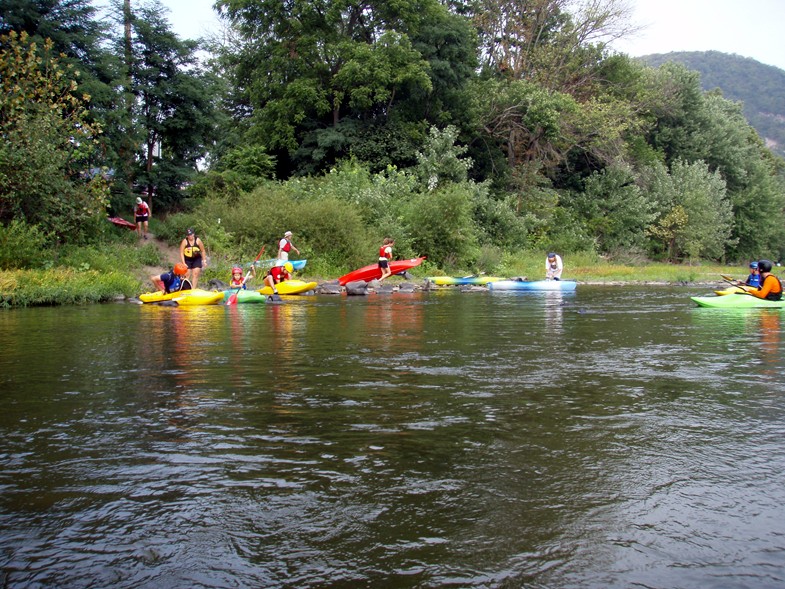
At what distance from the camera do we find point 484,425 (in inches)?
228

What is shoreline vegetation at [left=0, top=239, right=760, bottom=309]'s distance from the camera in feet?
59.3

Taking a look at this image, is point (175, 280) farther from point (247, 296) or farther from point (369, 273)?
point (369, 273)

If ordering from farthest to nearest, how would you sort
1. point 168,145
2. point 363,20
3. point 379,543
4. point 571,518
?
point 363,20
point 168,145
point 571,518
point 379,543

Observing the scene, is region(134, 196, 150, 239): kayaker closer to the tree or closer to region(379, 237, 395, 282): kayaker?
the tree

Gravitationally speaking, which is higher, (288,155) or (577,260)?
(288,155)

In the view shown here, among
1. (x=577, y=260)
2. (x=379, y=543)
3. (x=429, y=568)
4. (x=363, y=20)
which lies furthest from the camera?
(x=577, y=260)

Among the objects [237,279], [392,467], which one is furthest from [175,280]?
[392,467]

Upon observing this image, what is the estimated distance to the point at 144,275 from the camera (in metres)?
23.8

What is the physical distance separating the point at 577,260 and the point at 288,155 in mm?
16663

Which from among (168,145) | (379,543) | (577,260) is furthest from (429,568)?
(577,260)

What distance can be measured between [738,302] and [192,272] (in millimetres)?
14363

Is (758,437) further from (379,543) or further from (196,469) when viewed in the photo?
(196,469)

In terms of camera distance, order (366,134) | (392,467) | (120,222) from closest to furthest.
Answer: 1. (392,467)
2. (120,222)
3. (366,134)

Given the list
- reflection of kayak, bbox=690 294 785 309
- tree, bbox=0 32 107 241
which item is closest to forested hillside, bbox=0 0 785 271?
tree, bbox=0 32 107 241
